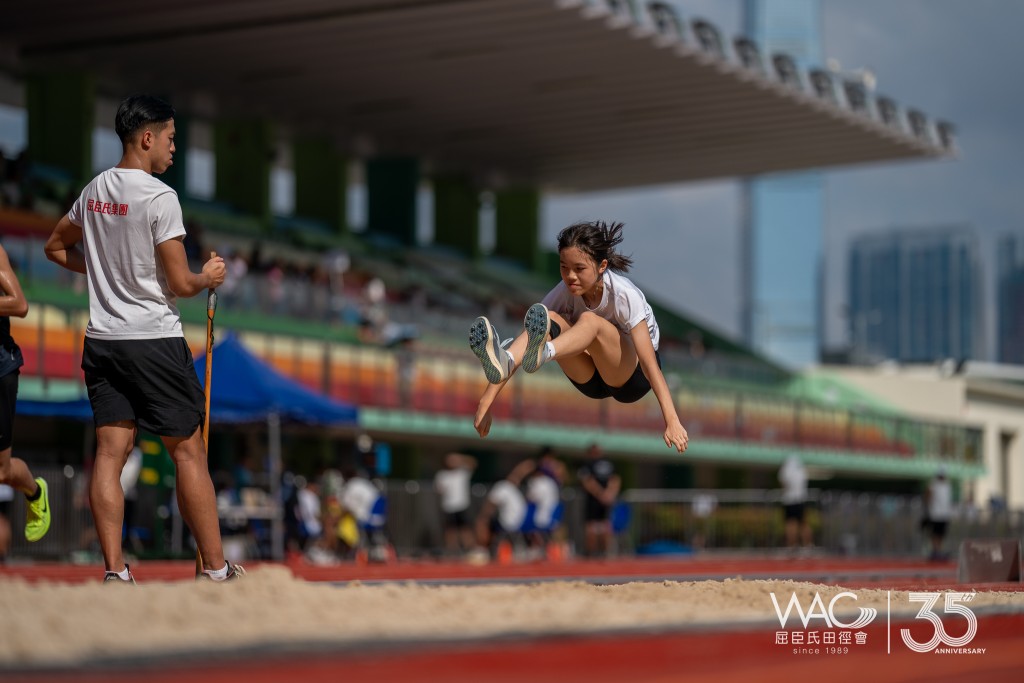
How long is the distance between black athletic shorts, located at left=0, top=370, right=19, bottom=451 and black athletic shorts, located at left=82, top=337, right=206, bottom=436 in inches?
26.0

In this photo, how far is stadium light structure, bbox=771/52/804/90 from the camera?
132 ft

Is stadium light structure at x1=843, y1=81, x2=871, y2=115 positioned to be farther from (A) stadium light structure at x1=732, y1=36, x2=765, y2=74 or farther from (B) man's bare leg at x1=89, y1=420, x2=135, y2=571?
(B) man's bare leg at x1=89, y1=420, x2=135, y2=571

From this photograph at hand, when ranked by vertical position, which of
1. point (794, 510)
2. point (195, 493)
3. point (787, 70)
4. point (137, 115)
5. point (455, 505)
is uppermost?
point (787, 70)

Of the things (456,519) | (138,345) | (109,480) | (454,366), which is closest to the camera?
(138,345)

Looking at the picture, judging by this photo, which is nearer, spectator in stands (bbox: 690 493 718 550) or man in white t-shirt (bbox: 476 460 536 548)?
man in white t-shirt (bbox: 476 460 536 548)

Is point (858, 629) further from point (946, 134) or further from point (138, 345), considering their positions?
point (946, 134)

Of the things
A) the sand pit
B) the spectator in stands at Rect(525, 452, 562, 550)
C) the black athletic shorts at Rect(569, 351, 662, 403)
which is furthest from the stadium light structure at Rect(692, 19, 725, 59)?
the sand pit

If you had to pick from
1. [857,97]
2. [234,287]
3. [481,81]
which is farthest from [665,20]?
[234,287]

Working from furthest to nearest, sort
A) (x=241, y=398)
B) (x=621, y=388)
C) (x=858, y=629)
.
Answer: (x=241, y=398), (x=621, y=388), (x=858, y=629)

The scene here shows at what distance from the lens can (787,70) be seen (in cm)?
4056

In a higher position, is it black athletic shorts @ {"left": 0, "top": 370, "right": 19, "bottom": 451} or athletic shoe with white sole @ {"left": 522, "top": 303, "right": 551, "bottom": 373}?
athletic shoe with white sole @ {"left": 522, "top": 303, "right": 551, "bottom": 373}

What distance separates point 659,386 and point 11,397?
3010 mm

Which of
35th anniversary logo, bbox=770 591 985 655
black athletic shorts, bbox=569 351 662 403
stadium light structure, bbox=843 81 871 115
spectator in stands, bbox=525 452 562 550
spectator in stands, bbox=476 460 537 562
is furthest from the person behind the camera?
stadium light structure, bbox=843 81 871 115

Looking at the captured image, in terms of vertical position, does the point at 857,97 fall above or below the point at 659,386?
above
